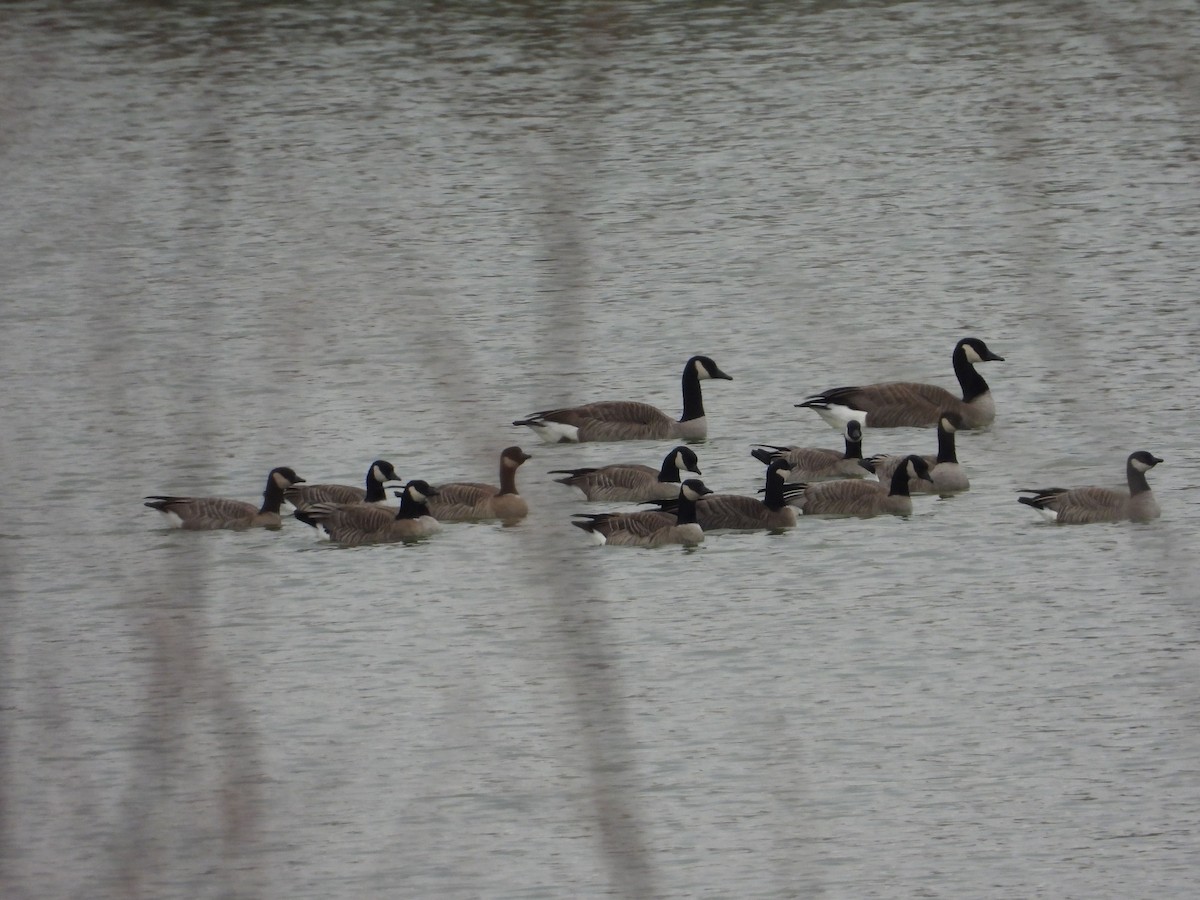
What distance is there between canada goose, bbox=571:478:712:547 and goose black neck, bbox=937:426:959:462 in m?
2.07

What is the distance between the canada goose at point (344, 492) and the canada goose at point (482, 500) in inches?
16.2

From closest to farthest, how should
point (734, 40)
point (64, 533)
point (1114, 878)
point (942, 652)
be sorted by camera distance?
point (1114, 878) → point (942, 652) → point (64, 533) → point (734, 40)

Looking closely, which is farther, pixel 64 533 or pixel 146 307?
pixel 146 307

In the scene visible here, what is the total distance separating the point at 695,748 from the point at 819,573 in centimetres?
348

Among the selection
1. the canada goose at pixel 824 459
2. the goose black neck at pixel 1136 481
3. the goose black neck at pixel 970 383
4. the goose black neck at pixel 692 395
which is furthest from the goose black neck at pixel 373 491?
the goose black neck at pixel 1136 481

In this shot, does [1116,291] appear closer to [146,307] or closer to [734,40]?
[146,307]

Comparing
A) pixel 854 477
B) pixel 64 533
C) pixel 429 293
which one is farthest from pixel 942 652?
pixel 429 293

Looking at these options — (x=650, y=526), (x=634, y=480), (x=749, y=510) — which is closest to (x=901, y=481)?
(x=749, y=510)

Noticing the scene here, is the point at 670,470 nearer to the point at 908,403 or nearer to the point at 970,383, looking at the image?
the point at 908,403

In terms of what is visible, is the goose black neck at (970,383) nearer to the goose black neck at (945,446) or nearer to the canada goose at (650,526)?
the goose black neck at (945,446)

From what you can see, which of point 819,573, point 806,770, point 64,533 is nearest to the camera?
point 806,770

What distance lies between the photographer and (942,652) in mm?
13906

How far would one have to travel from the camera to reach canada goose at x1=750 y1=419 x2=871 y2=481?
59.3ft

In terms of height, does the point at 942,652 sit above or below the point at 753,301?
below
